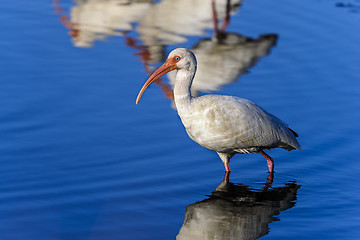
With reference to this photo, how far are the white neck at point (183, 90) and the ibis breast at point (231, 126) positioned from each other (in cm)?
4

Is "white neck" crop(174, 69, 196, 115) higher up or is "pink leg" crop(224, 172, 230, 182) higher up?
"white neck" crop(174, 69, 196, 115)

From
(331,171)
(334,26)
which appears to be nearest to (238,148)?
(331,171)

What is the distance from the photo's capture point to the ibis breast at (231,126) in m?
6.48

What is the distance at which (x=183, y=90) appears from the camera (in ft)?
21.7

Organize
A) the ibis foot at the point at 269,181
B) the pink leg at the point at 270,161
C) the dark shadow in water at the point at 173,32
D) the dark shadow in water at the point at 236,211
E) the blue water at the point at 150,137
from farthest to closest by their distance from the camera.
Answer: the dark shadow in water at the point at 173,32 → the pink leg at the point at 270,161 → the ibis foot at the point at 269,181 → the blue water at the point at 150,137 → the dark shadow in water at the point at 236,211

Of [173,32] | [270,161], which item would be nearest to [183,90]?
[270,161]

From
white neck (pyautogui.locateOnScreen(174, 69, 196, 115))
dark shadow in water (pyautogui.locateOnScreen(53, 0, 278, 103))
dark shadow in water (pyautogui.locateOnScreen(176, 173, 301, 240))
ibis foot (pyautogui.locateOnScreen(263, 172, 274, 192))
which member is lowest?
dark shadow in water (pyautogui.locateOnScreen(176, 173, 301, 240))

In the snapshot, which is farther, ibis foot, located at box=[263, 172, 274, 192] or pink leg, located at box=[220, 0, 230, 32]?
pink leg, located at box=[220, 0, 230, 32]

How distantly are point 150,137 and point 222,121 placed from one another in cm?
121

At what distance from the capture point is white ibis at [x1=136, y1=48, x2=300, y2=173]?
649 cm

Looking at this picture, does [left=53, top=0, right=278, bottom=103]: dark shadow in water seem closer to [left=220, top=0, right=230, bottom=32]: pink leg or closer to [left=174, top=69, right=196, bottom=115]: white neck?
[left=220, top=0, right=230, bottom=32]: pink leg

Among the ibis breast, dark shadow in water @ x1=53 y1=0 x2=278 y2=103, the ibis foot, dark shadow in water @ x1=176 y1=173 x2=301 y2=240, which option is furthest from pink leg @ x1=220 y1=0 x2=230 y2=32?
dark shadow in water @ x1=176 y1=173 x2=301 y2=240

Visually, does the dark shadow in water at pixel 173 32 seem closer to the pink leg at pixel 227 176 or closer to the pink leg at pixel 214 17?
the pink leg at pixel 214 17

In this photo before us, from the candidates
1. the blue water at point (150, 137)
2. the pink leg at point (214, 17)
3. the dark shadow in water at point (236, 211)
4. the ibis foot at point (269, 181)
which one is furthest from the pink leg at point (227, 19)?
the dark shadow in water at point (236, 211)
